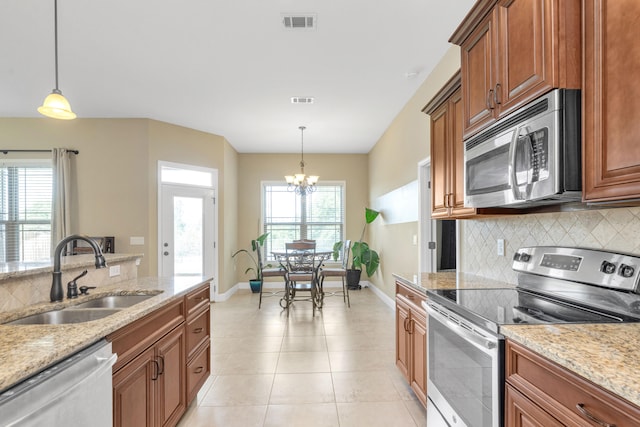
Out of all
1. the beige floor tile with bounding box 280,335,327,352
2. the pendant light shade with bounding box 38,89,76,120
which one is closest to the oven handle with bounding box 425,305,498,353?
the beige floor tile with bounding box 280,335,327,352

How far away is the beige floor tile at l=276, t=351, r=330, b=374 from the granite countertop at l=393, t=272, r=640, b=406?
2152mm

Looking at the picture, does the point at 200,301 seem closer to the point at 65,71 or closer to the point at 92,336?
the point at 92,336

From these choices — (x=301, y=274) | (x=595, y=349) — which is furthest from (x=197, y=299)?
(x=301, y=274)

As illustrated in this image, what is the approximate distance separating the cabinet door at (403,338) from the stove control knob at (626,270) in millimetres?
1363

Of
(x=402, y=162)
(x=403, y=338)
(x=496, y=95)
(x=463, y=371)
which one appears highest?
(x=402, y=162)

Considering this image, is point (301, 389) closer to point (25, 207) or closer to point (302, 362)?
point (302, 362)

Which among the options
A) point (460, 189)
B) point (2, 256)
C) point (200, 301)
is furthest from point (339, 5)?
point (2, 256)

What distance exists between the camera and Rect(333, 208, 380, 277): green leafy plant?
6109 mm

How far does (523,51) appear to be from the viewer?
57.2 inches

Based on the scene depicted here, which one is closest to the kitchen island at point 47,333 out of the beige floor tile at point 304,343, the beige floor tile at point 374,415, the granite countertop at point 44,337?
the granite countertop at point 44,337

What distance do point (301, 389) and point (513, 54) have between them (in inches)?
105

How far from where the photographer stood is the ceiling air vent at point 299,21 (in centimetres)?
248

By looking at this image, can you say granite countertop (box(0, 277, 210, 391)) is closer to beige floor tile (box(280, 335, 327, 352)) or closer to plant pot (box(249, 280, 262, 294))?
beige floor tile (box(280, 335, 327, 352))

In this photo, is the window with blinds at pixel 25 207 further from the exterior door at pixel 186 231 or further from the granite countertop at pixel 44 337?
the granite countertop at pixel 44 337
